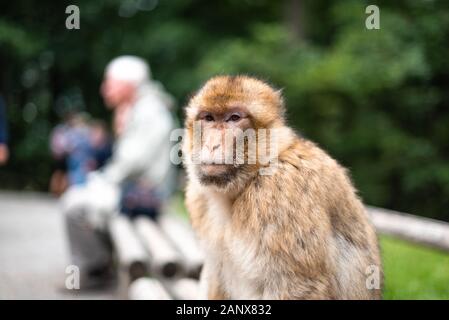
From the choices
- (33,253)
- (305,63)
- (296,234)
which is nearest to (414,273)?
(296,234)

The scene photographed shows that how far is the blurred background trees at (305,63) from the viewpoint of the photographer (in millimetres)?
11094

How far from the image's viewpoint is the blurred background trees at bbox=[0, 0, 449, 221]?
11.1 meters

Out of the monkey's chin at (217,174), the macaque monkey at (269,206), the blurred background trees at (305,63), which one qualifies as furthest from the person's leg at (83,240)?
the blurred background trees at (305,63)

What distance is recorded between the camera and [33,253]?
7.69 metres

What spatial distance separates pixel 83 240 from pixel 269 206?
316cm

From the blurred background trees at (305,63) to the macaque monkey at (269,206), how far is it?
6233mm

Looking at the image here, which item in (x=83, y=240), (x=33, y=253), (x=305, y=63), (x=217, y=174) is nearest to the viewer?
(x=217, y=174)

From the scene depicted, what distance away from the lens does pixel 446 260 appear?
613cm

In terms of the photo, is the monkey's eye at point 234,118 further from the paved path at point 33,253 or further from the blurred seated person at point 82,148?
the blurred seated person at point 82,148

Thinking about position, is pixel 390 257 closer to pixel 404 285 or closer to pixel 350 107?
pixel 404 285

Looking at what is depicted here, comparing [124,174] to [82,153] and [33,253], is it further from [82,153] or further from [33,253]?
[82,153]

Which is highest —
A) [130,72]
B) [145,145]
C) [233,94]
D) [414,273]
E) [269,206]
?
[130,72]

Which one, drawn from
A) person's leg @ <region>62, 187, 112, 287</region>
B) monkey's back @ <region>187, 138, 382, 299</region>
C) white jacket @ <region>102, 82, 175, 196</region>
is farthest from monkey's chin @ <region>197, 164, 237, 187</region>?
person's leg @ <region>62, 187, 112, 287</region>

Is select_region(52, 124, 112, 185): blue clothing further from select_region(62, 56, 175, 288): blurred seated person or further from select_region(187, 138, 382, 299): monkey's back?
select_region(187, 138, 382, 299): monkey's back
